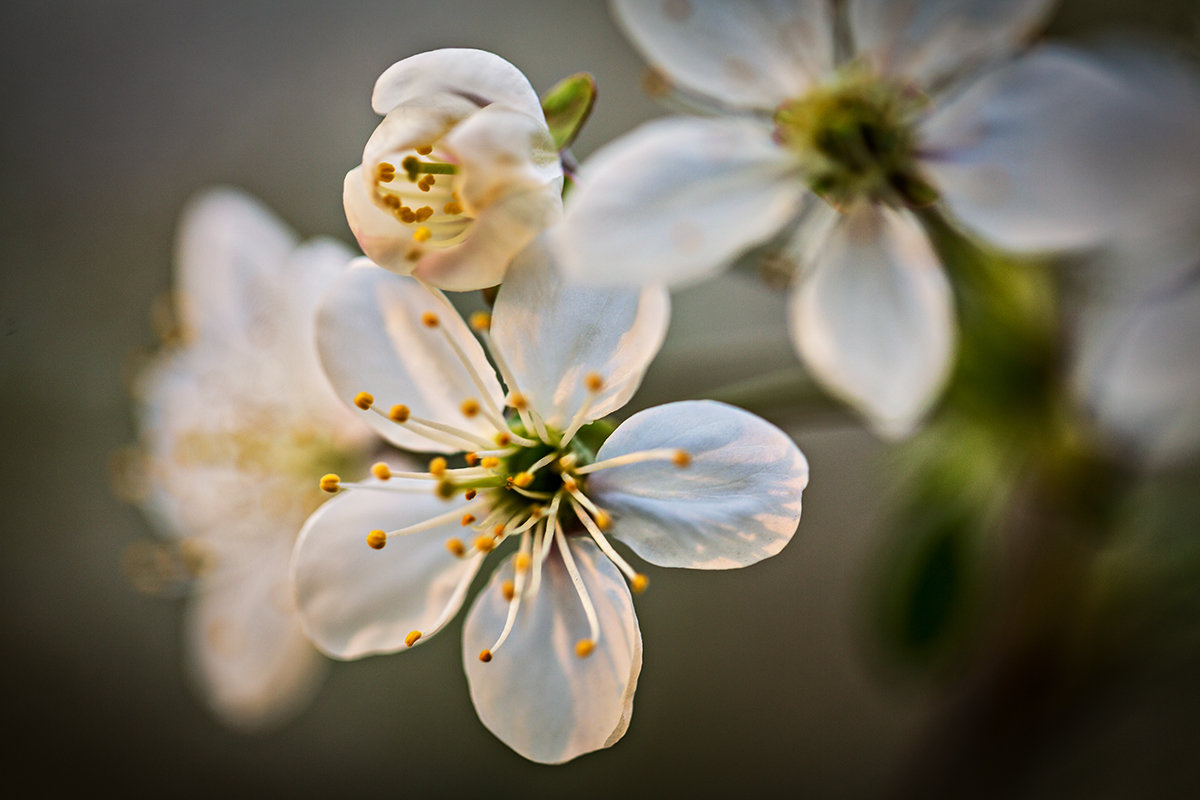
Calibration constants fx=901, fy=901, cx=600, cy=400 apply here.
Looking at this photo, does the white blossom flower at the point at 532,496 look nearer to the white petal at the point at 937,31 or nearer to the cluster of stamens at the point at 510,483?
the cluster of stamens at the point at 510,483

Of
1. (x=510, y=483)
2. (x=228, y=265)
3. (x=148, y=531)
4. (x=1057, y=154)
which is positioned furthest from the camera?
(x=148, y=531)

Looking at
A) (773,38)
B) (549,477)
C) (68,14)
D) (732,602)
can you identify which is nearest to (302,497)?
(549,477)

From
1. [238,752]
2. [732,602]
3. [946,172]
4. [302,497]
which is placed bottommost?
[238,752]

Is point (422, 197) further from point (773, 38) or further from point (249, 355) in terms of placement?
point (249, 355)

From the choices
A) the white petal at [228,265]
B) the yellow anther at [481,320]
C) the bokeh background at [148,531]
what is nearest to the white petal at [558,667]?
the yellow anther at [481,320]

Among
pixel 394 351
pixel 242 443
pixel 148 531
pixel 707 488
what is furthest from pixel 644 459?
pixel 148 531

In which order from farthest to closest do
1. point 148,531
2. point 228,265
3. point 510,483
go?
point 148,531, point 228,265, point 510,483

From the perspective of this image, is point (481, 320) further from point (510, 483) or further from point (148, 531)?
point (148, 531)

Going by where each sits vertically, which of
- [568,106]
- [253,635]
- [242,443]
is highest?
[568,106]
